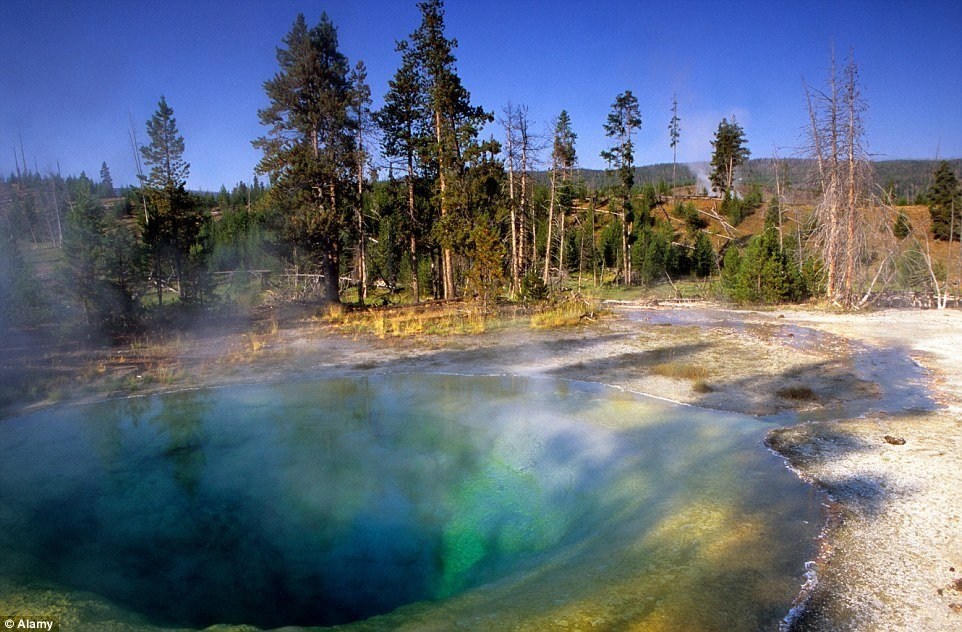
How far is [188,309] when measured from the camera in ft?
62.4

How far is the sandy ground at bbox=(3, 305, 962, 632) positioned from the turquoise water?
0.41m

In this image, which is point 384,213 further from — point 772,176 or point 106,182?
point 106,182

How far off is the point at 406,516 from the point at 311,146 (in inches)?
728

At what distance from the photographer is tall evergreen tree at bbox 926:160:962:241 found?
40250mm

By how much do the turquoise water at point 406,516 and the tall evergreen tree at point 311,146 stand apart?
12466mm

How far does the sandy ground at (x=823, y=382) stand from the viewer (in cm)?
372

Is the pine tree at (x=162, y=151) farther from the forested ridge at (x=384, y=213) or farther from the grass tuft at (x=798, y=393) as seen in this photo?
the grass tuft at (x=798, y=393)

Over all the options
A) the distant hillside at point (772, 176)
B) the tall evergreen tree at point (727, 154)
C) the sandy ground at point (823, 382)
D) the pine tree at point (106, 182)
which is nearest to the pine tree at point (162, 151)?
the sandy ground at point (823, 382)

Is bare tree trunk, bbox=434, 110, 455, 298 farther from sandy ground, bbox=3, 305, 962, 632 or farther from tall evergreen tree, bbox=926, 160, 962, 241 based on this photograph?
tall evergreen tree, bbox=926, 160, 962, 241

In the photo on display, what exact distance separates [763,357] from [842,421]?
3.91 meters

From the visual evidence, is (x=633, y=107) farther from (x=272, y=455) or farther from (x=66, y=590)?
(x=66, y=590)

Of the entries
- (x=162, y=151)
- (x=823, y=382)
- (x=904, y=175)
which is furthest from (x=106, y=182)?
(x=904, y=175)

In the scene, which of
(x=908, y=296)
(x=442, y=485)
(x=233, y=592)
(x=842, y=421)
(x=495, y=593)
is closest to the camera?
(x=495, y=593)

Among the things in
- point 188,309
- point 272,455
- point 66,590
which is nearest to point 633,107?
point 188,309
